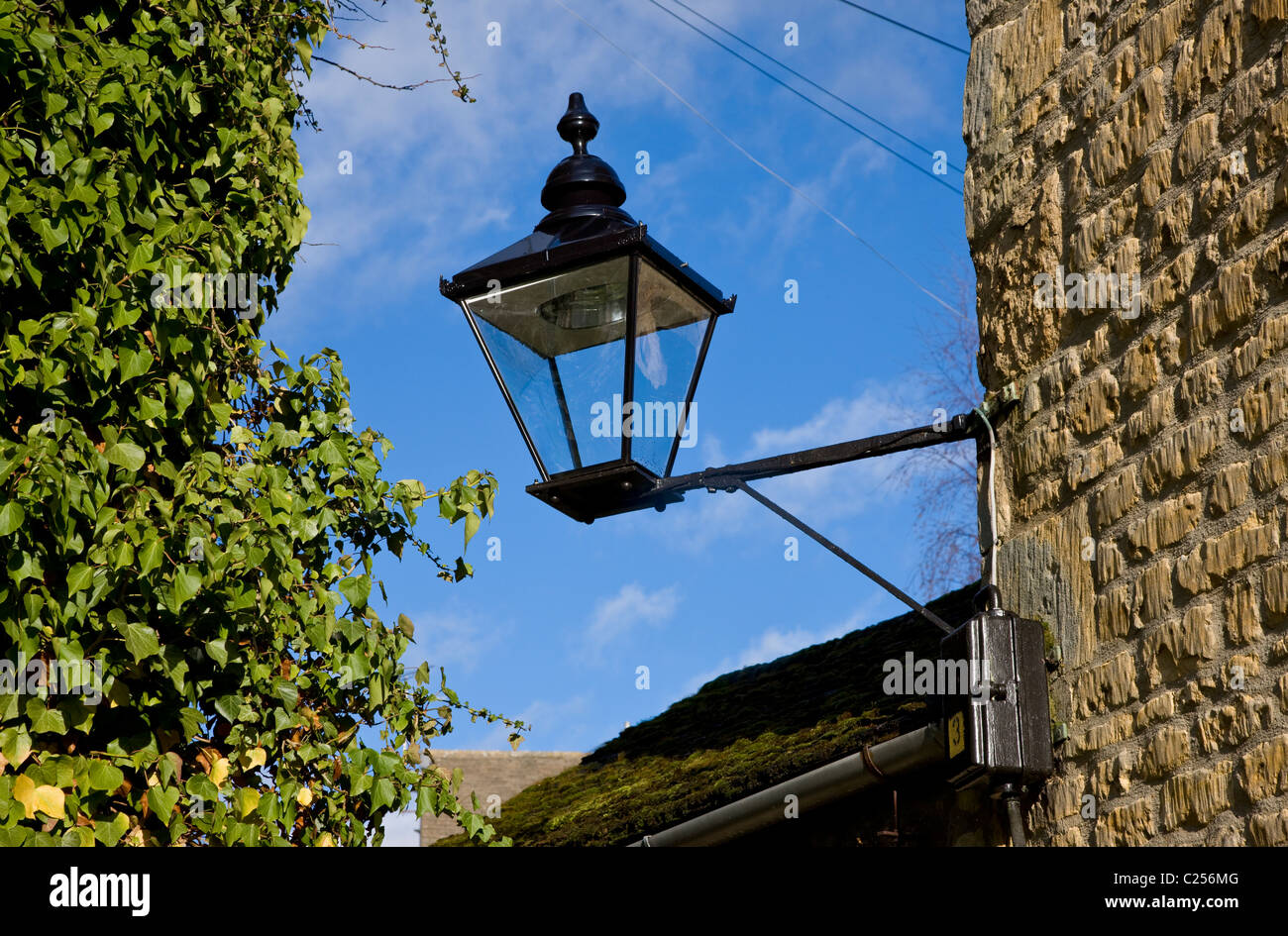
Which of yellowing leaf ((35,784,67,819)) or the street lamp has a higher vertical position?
the street lamp

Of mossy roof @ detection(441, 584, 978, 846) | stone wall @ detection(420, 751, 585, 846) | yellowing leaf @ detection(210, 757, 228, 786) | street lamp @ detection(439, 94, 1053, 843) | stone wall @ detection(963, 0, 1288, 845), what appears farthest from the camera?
stone wall @ detection(420, 751, 585, 846)

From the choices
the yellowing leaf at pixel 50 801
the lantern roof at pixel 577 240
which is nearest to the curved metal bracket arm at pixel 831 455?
the lantern roof at pixel 577 240

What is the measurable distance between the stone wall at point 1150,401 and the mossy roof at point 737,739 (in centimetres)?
62

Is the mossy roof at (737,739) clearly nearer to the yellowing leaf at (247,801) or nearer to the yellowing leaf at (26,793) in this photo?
the yellowing leaf at (247,801)

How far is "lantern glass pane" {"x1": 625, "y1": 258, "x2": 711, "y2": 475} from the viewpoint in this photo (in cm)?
354

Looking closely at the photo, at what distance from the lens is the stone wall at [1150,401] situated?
2828 millimetres

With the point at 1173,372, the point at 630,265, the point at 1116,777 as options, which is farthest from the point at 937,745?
the point at 630,265

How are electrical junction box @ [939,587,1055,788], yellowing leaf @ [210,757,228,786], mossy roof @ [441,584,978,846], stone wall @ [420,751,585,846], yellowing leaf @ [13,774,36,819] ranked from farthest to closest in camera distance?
stone wall @ [420,751,585,846], mossy roof @ [441,584,978,846], yellowing leaf @ [210,757,228,786], electrical junction box @ [939,587,1055,788], yellowing leaf @ [13,774,36,819]

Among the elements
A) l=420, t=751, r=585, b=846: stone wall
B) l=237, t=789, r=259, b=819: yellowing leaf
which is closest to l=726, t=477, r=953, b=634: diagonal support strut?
l=237, t=789, r=259, b=819: yellowing leaf

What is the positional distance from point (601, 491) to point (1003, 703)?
3.77ft

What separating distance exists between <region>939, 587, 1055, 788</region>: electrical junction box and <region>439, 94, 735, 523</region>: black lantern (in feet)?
3.11

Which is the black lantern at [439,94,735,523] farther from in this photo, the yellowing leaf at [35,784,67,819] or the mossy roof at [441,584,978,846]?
the yellowing leaf at [35,784,67,819]

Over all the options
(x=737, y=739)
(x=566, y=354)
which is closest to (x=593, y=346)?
(x=566, y=354)
